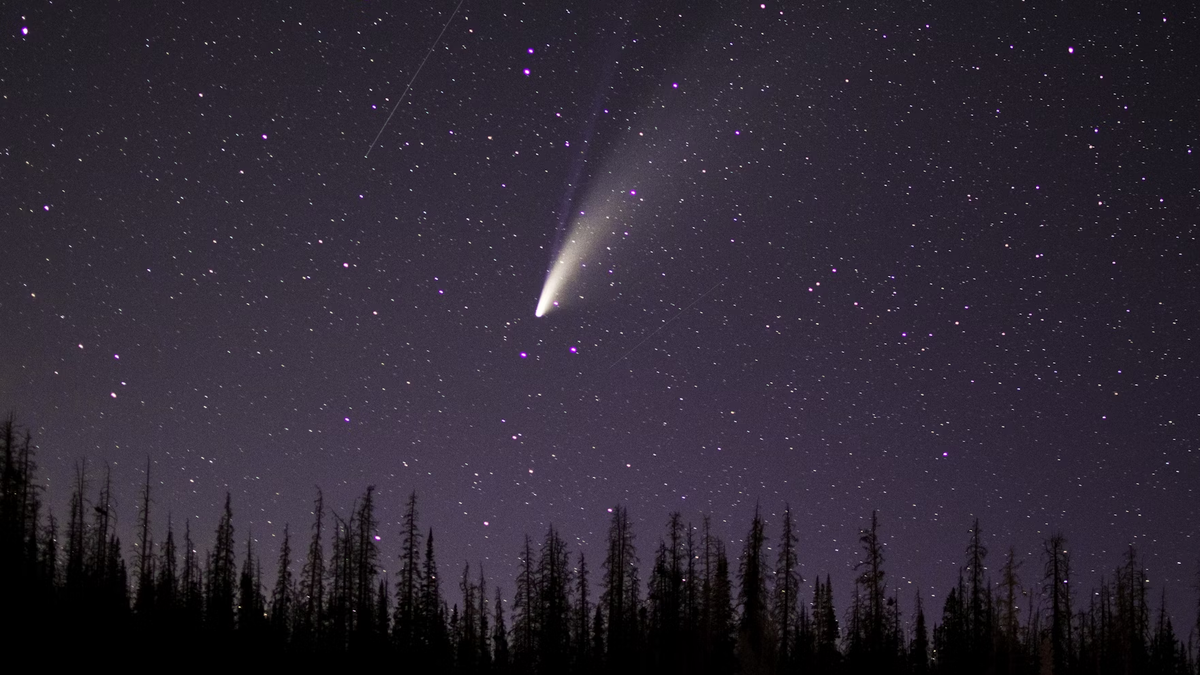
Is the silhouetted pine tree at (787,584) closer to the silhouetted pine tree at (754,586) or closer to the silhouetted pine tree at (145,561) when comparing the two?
the silhouetted pine tree at (754,586)

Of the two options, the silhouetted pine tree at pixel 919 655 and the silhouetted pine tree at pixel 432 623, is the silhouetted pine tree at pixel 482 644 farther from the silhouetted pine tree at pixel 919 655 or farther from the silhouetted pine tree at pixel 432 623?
the silhouetted pine tree at pixel 919 655

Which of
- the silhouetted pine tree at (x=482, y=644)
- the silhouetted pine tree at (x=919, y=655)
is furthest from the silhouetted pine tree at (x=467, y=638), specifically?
the silhouetted pine tree at (x=919, y=655)

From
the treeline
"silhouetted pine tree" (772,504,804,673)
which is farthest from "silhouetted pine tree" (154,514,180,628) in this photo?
"silhouetted pine tree" (772,504,804,673)

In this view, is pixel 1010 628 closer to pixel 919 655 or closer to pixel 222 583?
pixel 919 655

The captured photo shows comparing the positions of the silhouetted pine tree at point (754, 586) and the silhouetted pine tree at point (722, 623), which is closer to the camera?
the silhouetted pine tree at point (722, 623)

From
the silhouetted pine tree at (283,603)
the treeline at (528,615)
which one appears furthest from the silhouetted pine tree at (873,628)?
the silhouetted pine tree at (283,603)

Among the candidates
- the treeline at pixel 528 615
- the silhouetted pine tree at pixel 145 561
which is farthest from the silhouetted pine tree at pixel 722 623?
the silhouetted pine tree at pixel 145 561

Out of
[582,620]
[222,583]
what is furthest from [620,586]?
[222,583]

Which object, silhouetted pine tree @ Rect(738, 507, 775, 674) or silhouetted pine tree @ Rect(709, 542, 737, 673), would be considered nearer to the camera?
silhouetted pine tree @ Rect(709, 542, 737, 673)

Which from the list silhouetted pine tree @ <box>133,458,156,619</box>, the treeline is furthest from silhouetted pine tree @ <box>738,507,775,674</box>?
silhouetted pine tree @ <box>133,458,156,619</box>

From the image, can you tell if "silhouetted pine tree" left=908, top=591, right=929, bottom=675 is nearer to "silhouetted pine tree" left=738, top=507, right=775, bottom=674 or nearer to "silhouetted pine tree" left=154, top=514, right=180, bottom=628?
"silhouetted pine tree" left=738, top=507, right=775, bottom=674

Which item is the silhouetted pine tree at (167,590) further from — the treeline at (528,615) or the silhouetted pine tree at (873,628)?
the silhouetted pine tree at (873,628)

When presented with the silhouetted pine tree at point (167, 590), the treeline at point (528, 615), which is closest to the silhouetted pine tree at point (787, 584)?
the treeline at point (528, 615)

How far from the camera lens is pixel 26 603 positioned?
103 feet
